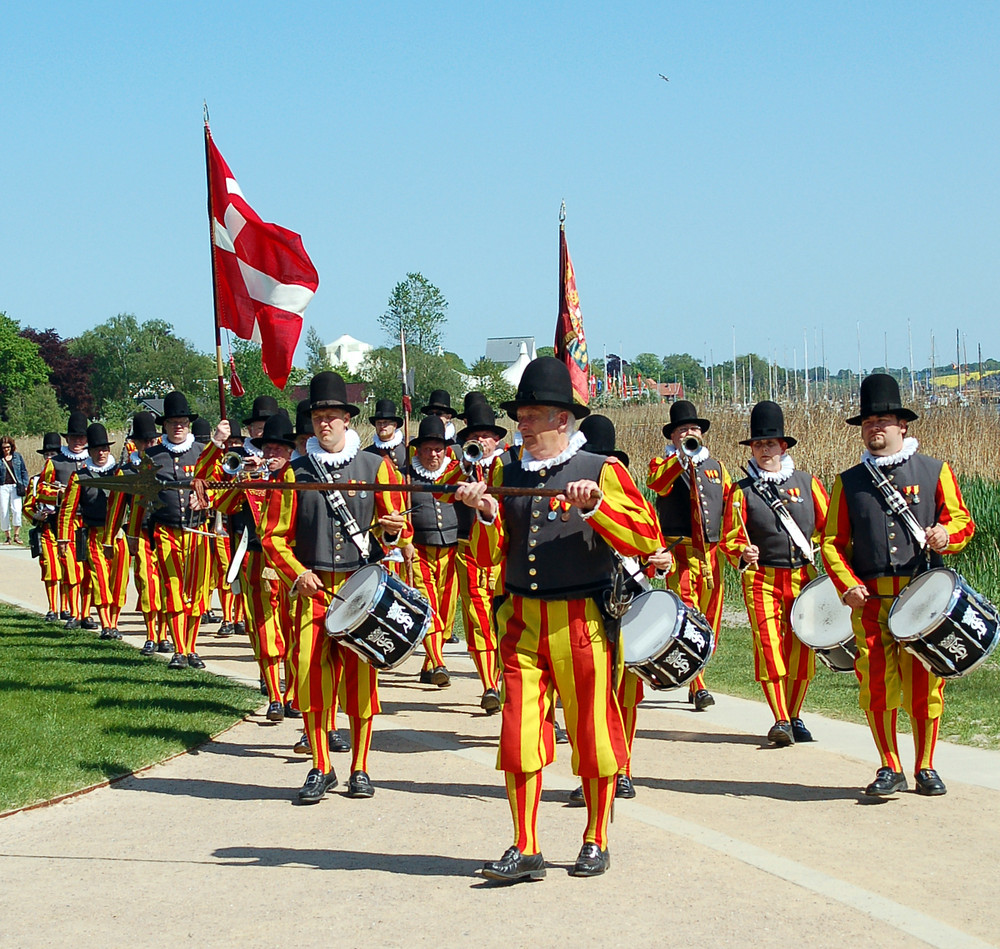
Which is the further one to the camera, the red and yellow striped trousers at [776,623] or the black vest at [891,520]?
the red and yellow striped trousers at [776,623]

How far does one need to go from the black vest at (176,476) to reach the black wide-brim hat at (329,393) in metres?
4.99

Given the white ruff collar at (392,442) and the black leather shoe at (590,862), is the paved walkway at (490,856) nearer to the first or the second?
the black leather shoe at (590,862)

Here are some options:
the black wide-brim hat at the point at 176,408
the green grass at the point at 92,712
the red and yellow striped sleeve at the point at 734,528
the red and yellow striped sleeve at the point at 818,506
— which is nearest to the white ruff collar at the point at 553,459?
the red and yellow striped sleeve at the point at 734,528

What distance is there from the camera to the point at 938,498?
720 centimetres

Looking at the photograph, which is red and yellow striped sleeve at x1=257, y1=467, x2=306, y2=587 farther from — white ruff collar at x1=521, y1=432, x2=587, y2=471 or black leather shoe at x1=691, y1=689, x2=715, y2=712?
black leather shoe at x1=691, y1=689, x2=715, y2=712

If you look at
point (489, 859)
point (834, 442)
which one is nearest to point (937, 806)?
point (489, 859)

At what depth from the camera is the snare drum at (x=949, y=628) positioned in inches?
262

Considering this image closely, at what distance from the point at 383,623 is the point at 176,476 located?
19.9 feet

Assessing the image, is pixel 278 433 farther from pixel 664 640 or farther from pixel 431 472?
pixel 664 640

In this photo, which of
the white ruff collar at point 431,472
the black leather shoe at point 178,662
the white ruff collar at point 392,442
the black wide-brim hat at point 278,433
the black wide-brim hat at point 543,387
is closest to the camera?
the black wide-brim hat at point 543,387

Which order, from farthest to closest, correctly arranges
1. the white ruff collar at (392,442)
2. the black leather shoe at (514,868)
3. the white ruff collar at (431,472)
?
the white ruff collar at (392,442)
the white ruff collar at (431,472)
the black leather shoe at (514,868)

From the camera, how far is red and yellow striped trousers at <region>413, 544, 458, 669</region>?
11203 millimetres

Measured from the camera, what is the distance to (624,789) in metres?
7.23

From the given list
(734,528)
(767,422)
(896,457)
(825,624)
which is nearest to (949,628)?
(896,457)
